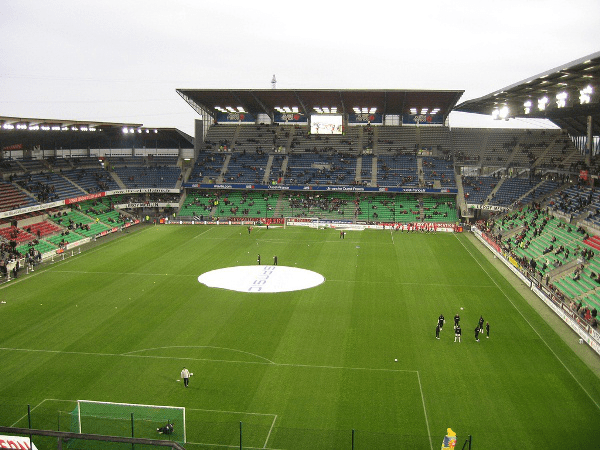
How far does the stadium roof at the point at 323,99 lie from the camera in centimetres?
6869

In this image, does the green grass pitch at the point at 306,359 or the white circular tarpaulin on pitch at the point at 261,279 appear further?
the white circular tarpaulin on pitch at the point at 261,279

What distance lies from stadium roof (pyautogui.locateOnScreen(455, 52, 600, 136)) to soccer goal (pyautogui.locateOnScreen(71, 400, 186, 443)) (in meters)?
28.5

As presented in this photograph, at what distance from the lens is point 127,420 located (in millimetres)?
16125

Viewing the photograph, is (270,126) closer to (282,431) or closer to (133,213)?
(133,213)

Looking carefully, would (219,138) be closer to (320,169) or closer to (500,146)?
(320,169)

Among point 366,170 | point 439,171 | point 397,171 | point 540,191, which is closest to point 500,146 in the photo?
point 439,171

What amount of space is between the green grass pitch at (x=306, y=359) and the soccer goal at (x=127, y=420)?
729 millimetres

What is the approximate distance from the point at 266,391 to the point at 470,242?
1503 inches

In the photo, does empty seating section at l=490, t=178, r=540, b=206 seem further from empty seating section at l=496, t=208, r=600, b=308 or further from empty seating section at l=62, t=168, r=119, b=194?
empty seating section at l=62, t=168, r=119, b=194

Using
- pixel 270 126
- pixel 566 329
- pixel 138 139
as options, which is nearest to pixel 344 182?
pixel 270 126

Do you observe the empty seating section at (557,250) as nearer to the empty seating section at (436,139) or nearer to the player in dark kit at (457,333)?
the player in dark kit at (457,333)

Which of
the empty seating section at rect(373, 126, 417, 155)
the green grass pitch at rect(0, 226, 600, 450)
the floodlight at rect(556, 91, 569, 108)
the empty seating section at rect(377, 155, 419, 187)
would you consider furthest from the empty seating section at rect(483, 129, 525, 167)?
the green grass pitch at rect(0, 226, 600, 450)

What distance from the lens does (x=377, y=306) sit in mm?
30500

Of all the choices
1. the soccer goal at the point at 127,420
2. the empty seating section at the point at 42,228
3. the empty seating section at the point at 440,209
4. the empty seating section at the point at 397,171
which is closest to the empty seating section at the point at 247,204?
the empty seating section at the point at 397,171
